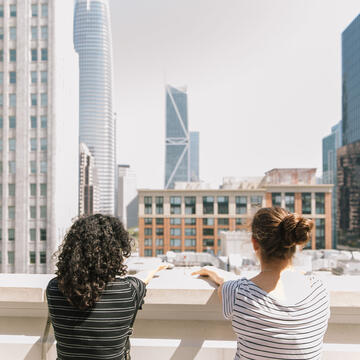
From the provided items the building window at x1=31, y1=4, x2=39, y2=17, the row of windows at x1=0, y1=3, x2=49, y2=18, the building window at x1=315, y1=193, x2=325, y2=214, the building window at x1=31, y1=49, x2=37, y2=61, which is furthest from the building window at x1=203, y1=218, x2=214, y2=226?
the building window at x1=31, y1=4, x2=39, y2=17

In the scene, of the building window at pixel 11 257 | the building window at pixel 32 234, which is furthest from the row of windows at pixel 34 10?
the building window at pixel 11 257

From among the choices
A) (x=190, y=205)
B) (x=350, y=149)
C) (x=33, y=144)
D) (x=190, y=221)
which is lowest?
(x=190, y=221)

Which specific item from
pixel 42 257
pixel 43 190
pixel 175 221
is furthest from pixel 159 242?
pixel 43 190

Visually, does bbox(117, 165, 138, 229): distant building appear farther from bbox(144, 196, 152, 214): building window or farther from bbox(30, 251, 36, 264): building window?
bbox(30, 251, 36, 264): building window

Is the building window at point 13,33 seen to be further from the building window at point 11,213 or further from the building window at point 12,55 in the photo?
the building window at point 11,213

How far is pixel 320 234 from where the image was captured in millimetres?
47031

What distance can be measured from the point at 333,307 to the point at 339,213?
311 feet

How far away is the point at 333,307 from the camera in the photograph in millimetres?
1742

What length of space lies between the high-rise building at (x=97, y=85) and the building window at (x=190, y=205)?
8014 centimetres

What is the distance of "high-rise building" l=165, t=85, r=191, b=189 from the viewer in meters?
142

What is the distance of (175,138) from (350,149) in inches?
3492

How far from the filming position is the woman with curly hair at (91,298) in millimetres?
1437

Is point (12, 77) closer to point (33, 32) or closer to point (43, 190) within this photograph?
point (33, 32)

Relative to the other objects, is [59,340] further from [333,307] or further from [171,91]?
[171,91]
